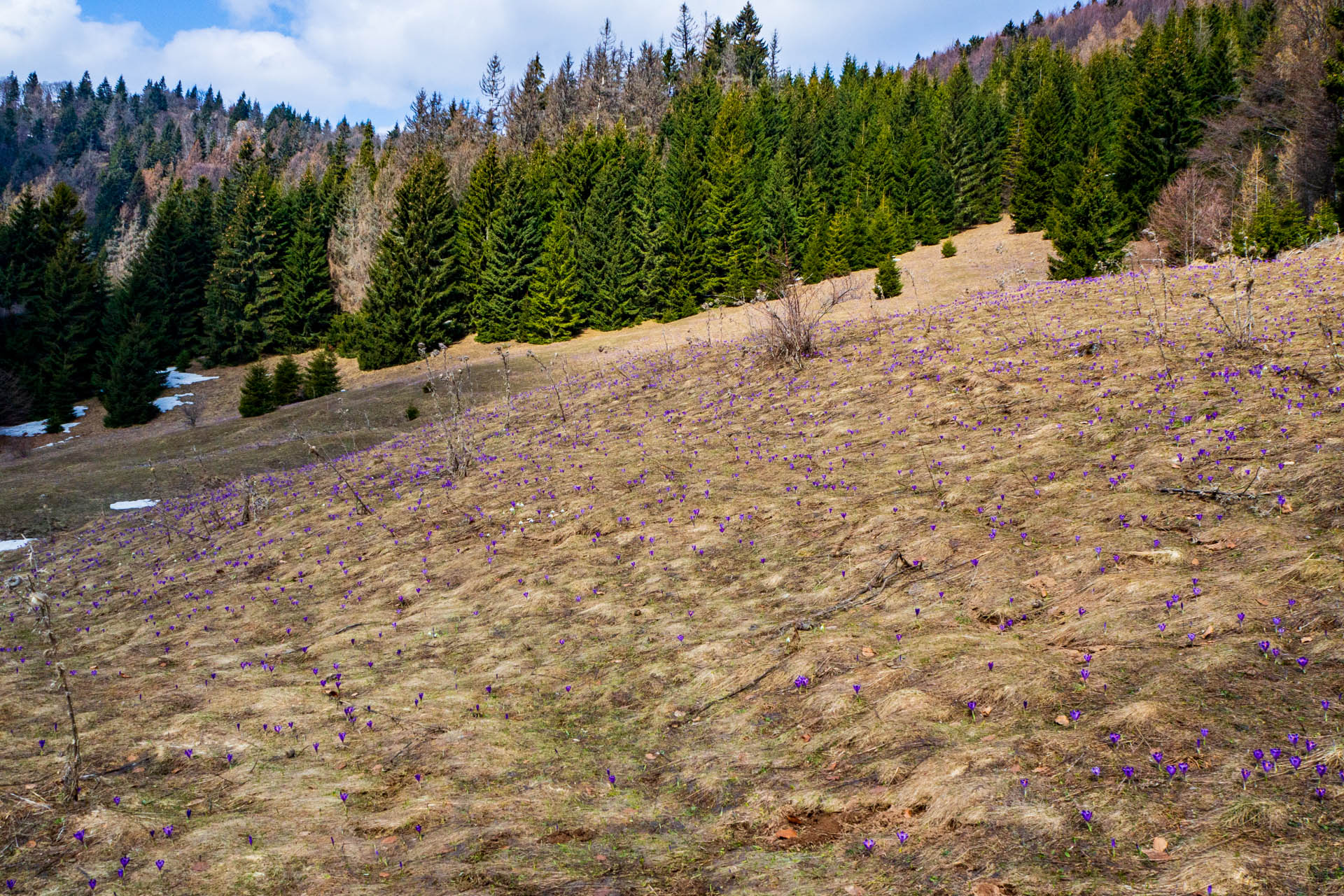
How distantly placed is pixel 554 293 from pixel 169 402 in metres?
22.4

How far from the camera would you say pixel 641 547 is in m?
8.76

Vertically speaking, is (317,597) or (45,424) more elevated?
(45,424)

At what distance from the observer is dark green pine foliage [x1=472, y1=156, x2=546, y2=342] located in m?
44.4

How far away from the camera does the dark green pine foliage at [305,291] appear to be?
50688 millimetres

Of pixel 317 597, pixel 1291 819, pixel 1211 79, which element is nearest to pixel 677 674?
pixel 1291 819

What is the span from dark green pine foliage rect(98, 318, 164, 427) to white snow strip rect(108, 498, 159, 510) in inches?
914

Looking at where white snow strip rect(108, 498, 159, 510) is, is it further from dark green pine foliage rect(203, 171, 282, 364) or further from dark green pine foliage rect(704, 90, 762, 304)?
dark green pine foliage rect(203, 171, 282, 364)

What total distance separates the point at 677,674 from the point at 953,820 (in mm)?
2619

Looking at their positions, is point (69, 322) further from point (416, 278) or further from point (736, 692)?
point (736, 692)

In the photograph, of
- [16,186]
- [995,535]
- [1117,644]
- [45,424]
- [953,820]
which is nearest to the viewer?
[953,820]

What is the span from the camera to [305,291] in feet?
167

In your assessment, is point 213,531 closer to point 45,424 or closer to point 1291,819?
point 1291,819

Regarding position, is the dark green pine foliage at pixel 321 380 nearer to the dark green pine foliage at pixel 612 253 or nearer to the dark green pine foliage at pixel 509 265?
the dark green pine foliage at pixel 509 265

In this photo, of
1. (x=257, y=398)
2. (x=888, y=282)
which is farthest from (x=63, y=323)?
(x=888, y=282)
